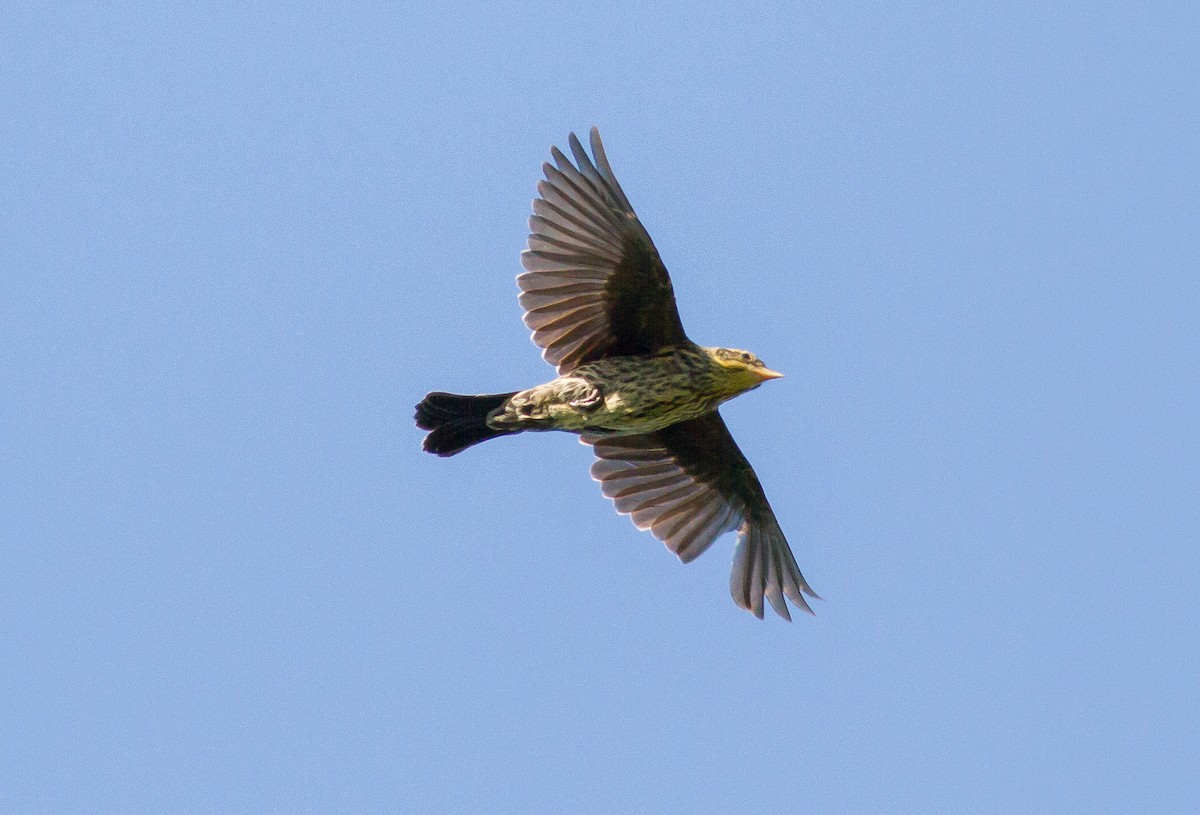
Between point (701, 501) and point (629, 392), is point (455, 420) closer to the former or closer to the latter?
point (629, 392)

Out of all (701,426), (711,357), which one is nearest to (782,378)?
(711,357)

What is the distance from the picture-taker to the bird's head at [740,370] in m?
11.0

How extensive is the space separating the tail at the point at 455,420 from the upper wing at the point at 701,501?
131 centimetres

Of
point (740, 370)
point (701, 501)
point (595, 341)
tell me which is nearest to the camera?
point (740, 370)

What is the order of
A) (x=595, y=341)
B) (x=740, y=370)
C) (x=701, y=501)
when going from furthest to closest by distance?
(x=701, y=501), (x=595, y=341), (x=740, y=370)

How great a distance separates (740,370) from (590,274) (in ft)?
3.67

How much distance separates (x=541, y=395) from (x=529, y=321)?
21.4 inches

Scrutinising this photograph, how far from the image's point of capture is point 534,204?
1107 centimetres

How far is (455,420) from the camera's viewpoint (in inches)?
444

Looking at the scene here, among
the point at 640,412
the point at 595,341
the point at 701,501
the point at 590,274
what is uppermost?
the point at 590,274

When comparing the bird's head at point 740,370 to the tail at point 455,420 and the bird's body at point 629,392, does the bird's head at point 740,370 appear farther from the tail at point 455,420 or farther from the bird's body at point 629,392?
the tail at point 455,420

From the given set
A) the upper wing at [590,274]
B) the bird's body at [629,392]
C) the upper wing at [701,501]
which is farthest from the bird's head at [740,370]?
the upper wing at [701,501]

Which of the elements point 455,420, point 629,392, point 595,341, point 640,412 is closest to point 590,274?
point 595,341

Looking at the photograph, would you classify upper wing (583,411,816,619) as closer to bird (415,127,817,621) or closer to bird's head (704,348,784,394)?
bird (415,127,817,621)
